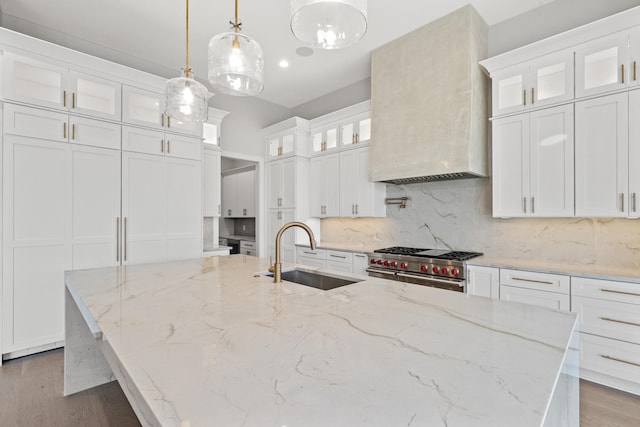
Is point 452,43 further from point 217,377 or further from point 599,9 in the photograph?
point 217,377

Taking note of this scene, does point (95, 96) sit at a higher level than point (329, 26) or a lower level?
higher

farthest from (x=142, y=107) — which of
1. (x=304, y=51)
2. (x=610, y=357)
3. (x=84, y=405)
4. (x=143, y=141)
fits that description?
(x=610, y=357)

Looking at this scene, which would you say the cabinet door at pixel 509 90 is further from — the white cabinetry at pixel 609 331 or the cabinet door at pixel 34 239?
the cabinet door at pixel 34 239

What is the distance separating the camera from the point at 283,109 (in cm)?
553

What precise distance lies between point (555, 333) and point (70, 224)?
3.64 m

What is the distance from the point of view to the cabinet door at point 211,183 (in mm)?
4180

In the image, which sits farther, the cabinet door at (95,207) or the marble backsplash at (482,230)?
the cabinet door at (95,207)

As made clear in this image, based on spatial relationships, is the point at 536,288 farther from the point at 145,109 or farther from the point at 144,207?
the point at 145,109

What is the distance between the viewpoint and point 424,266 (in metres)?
3.12

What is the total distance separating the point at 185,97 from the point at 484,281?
111 inches

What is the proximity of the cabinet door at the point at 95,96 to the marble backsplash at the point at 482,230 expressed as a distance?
315cm

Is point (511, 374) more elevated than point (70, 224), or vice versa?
point (70, 224)

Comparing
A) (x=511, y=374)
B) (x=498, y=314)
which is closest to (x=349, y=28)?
(x=498, y=314)

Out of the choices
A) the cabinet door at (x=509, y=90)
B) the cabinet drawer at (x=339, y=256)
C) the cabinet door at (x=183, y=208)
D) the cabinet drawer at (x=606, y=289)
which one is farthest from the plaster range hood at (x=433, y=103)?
the cabinet door at (x=183, y=208)
